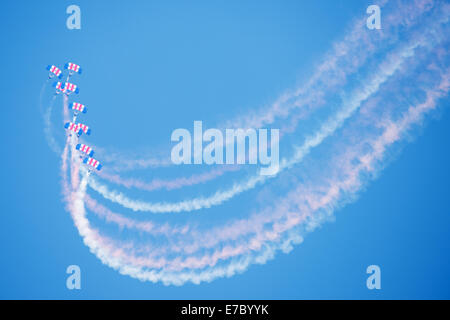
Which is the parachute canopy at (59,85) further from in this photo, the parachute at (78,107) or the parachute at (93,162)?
the parachute at (93,162)

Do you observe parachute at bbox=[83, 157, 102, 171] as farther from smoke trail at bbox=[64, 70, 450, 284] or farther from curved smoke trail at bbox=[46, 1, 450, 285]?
smoke trail at bbox=[64, 70, 450, 284]

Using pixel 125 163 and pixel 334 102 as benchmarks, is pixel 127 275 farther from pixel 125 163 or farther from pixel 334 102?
pixel 334 102

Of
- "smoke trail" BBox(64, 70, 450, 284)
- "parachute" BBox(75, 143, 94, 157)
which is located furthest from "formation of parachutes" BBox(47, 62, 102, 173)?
"smoke trail" BBox(64, 70, 450, 284)

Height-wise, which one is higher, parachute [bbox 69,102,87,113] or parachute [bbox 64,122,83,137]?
parachute [bbox 69,102,87,113]

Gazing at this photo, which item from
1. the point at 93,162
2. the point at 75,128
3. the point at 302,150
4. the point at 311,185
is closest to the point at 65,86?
the point at 75,128

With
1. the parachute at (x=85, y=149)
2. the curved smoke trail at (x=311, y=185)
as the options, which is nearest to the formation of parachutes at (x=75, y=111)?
the parachute at (x=85, y=149)

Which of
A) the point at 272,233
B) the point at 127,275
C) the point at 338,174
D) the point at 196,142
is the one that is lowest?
the point at 127,275

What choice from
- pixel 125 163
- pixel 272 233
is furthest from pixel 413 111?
A: pixel 125 163
